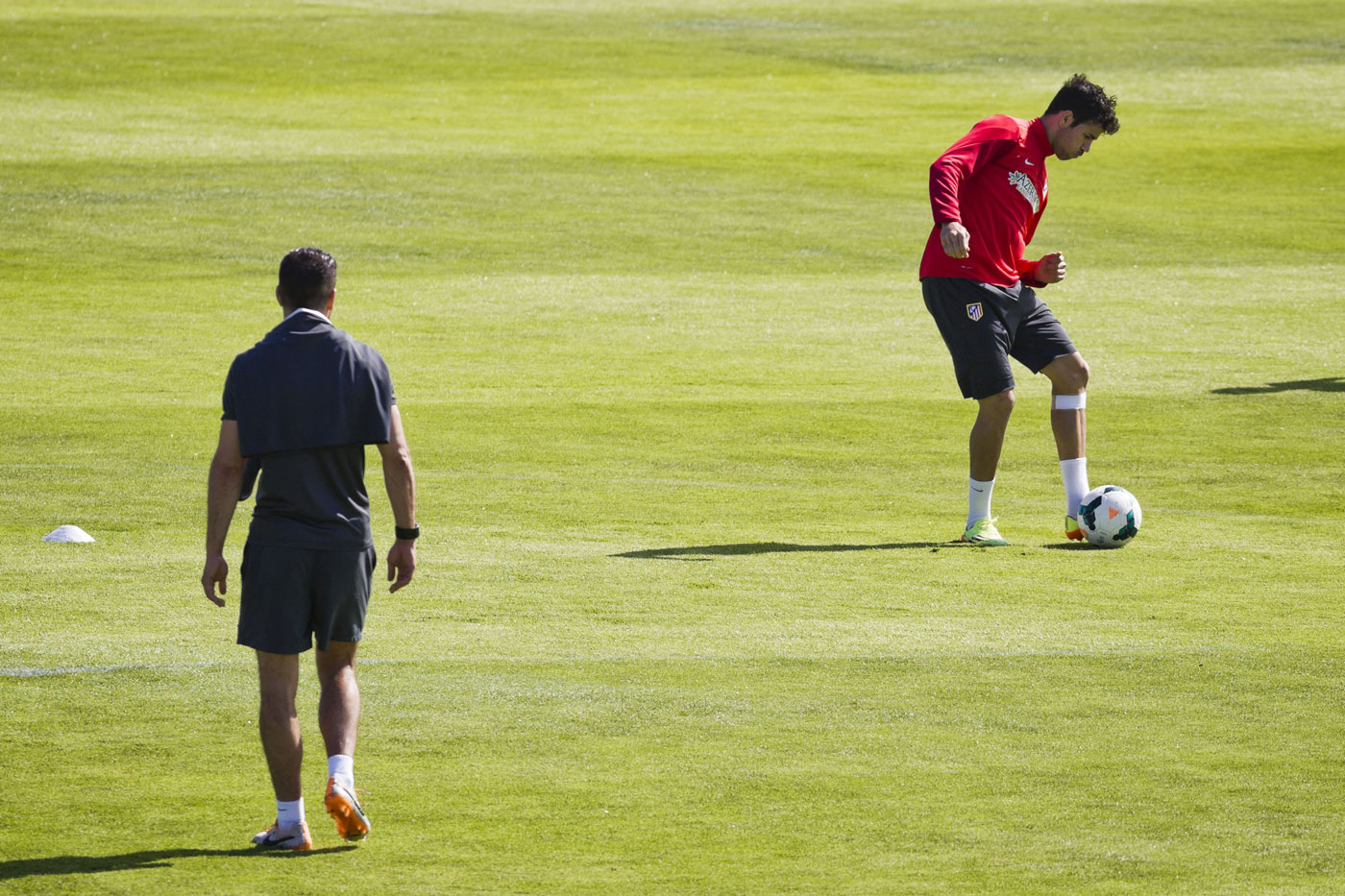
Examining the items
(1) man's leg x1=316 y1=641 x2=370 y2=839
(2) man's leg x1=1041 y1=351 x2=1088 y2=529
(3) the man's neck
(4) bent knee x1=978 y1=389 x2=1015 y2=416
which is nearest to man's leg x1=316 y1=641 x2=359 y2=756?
(1) man's leg x1=316 y1=641 x2=370 y2=839

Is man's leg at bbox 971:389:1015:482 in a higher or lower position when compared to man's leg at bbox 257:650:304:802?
lower

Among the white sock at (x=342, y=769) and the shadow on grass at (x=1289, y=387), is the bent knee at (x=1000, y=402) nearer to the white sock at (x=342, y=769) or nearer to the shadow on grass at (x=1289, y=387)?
the white sock at (x=342, y=769)

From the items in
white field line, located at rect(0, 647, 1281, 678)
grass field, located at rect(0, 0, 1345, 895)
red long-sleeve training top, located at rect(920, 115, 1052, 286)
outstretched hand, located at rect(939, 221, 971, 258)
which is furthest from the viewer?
red long-sleeve training top, located at rect(920, 115, 1052, 286)

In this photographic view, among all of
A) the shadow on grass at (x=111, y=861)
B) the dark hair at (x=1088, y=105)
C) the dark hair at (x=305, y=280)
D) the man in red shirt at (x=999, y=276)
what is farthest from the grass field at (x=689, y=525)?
the dark hair at (x=1088, y=105)

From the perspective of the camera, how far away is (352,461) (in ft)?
19.7

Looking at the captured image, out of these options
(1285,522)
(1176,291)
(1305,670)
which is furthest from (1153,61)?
(1305,670)

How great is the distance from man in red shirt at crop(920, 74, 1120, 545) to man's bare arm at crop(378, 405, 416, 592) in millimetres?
5463

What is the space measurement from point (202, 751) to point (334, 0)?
181 ft

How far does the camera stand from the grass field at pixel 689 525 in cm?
614

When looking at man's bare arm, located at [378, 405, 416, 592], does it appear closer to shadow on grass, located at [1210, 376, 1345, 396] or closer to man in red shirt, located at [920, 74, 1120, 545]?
man in red shirt, located at [920, 74, 1120, 545]

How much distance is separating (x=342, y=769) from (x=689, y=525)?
20.1 feet

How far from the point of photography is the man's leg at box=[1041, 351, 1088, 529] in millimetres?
11367

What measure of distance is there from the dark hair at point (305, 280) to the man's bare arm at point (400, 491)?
431mm

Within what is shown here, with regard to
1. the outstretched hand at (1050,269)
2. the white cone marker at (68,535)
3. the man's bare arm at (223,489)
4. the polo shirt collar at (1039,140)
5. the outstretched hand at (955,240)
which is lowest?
the white cone marker at (68,535)
